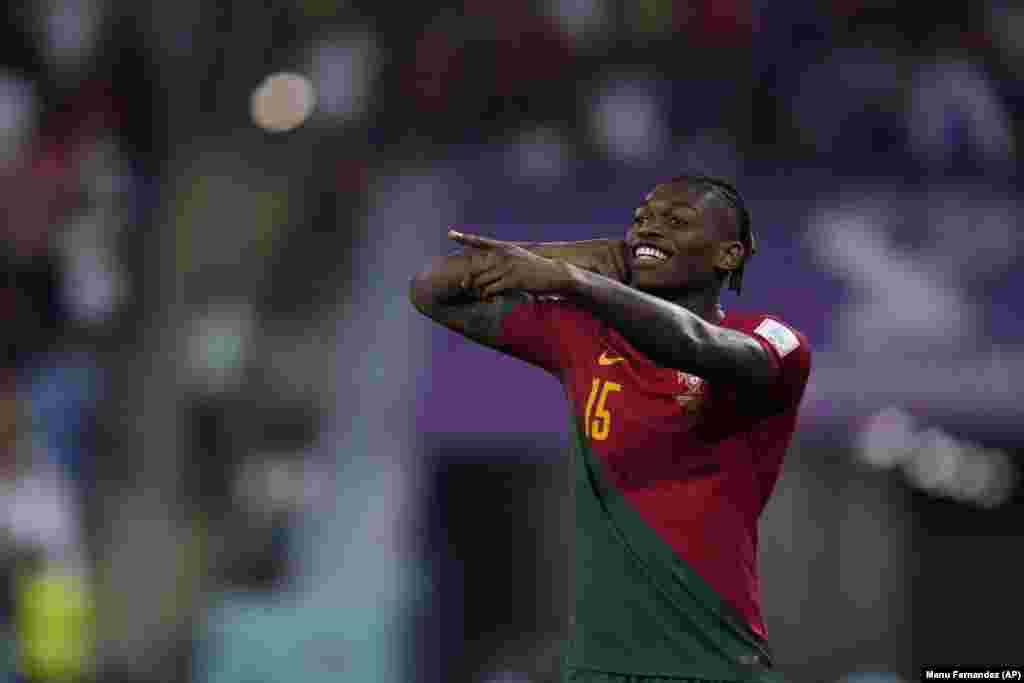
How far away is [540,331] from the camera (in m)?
3.70

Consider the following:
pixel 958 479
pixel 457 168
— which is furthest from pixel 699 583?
pixel 457 168

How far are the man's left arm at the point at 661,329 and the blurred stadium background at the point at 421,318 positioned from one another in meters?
4.49

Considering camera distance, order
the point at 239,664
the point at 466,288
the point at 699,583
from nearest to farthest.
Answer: the point at 699,583 < the point at 466,288 < the point at 239,664

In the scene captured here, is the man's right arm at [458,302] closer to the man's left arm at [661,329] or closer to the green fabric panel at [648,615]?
the green fabric panel at [648,615]

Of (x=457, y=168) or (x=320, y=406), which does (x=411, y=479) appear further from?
(x=457, y=168)

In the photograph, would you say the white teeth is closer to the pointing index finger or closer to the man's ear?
the man's ear

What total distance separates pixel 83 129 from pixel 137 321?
45.0 inches

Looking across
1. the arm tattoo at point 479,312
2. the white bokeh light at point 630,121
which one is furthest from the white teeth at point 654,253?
the white bokeh light at point 630,121

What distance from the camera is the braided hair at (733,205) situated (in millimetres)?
3654

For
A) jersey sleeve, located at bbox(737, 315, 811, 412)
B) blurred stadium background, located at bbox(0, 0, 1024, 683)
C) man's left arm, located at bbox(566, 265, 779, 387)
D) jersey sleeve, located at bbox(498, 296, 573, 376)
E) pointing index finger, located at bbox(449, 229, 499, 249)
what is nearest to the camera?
man's left arm, located at bbox(566, 265, 779, 387)

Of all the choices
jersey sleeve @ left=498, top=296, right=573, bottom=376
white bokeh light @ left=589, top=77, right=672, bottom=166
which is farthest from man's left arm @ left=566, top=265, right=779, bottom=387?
white bokeh light @ left=589, top=77, right=672, bottom=166

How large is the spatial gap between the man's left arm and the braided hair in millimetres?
539

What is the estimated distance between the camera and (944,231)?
296 inches

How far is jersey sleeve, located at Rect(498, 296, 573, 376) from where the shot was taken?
367cm
